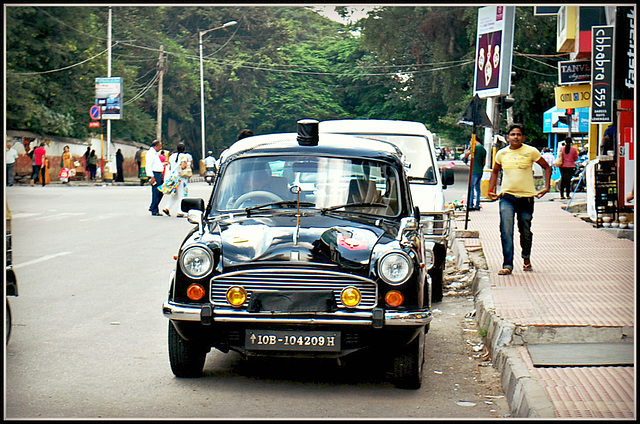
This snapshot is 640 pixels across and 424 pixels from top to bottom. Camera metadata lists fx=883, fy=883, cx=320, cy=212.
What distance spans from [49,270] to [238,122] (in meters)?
51.4

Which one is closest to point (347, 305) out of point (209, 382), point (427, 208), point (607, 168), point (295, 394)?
point (295, 394)

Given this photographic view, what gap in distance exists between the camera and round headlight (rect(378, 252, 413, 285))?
5.71m

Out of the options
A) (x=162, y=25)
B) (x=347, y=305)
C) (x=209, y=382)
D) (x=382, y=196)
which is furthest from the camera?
(x=162, y=25)

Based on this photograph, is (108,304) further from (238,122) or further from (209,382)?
(238,122)

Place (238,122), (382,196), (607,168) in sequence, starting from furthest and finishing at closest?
(238,122) < (607,168) < (382,196)

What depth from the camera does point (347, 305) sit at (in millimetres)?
5664

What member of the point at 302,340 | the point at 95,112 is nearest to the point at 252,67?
the point at 95,112

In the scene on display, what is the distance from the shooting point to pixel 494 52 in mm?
22359

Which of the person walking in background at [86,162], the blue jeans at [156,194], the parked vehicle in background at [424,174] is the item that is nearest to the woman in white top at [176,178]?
the blue jeans at [156,194]

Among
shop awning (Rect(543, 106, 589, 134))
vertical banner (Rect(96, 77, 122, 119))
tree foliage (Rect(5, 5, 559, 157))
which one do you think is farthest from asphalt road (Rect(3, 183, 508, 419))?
vertical banner (Rect(96, 77, 122, 119))

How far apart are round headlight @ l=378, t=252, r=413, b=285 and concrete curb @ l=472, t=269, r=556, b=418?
97 cm

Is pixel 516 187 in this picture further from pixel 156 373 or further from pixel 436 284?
pixel 156 373

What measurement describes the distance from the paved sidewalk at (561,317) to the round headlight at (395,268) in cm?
98

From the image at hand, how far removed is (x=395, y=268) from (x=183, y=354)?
1586 millimetres
